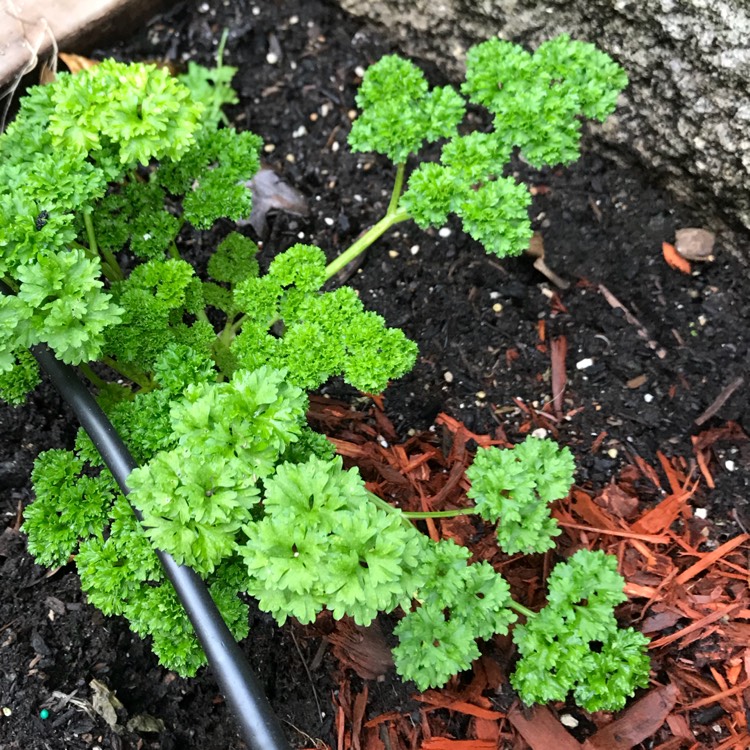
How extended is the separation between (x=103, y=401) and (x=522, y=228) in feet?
4.05

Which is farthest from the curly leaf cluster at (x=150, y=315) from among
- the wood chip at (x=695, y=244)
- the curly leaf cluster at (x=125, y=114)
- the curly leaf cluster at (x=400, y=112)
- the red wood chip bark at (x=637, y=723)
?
the wood chip at (x=695, y=244)

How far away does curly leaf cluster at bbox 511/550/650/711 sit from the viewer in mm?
1989

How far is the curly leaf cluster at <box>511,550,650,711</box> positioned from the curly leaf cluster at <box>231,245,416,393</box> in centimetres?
72

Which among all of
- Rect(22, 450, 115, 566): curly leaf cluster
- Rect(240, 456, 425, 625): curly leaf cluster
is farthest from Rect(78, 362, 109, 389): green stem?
Rect(240, 456, 425, 625): curly leaf cluster

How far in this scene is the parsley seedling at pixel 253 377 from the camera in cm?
168

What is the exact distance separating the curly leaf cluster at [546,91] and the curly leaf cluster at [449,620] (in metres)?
1.12

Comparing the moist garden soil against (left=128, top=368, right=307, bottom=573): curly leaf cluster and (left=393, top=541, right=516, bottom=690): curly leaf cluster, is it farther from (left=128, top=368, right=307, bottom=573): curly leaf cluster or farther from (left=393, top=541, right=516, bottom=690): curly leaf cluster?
(left=128, top=368, right=307, bottom=573): curly leaf cluster

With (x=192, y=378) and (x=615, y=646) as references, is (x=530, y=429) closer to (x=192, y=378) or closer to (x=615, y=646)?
(x=615, y=646)

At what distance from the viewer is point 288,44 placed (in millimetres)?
3152

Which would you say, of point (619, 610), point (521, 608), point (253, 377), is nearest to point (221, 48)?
point (253, 377)

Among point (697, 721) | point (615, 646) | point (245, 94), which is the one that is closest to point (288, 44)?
point (245, 94)

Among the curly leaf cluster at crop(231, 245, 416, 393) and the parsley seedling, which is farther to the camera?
the curly leaf cluster at crop(231, 245, 416, 393)

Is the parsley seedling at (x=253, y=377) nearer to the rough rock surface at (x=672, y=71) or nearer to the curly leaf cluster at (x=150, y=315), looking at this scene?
the curly leaf cluster at (x=150, y=315)

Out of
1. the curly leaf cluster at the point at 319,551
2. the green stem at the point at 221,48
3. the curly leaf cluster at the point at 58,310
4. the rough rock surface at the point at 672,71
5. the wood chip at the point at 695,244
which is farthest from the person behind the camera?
the green stem at the point at 221,48
